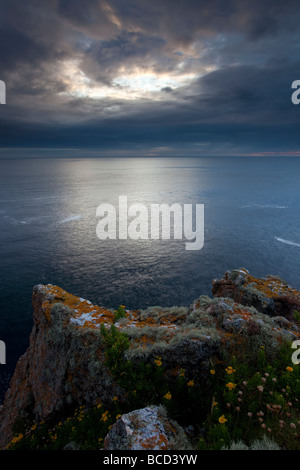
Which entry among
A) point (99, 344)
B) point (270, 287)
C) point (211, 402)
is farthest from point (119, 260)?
point (211, 402)

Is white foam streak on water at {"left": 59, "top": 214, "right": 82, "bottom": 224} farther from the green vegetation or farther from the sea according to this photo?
the green vegetation

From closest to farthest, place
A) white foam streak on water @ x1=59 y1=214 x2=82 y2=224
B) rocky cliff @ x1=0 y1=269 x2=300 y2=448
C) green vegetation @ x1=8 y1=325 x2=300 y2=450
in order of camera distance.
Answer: green vegetation @ x1=8 y1=325 x2=300 y2=450 → rocky cliff @ x1=0 y1=269 x2=300 y2=448 → white foam streak on water @ x1=59 y1=214 x2=82 y2=224

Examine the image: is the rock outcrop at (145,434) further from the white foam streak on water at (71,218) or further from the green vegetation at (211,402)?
the white foam streak on water at (71,218)

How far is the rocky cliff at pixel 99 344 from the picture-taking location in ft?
24.8

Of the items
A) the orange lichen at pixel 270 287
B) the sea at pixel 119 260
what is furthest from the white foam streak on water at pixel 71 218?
the orange lichen at pixel 270 287

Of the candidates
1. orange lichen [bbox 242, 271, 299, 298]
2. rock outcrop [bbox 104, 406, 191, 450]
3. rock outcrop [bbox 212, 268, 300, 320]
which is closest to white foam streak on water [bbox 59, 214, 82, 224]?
rock outcrop [bbox 212, 268, 300, 320]

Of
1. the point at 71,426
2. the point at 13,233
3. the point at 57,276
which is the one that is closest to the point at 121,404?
the point at 71,426

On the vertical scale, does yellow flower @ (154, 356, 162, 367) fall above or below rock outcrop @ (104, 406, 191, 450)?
above

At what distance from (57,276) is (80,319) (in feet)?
89.4

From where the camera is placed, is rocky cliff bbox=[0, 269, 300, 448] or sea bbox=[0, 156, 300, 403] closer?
rocky cliff bbox=[0, 269, 300, 448]

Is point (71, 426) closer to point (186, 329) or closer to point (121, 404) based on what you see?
point (121, 404)

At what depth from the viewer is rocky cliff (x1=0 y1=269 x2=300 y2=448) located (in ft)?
24.8

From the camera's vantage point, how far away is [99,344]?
875 centimetres

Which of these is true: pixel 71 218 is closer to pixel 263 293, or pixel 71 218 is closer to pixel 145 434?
pixel 263 293
